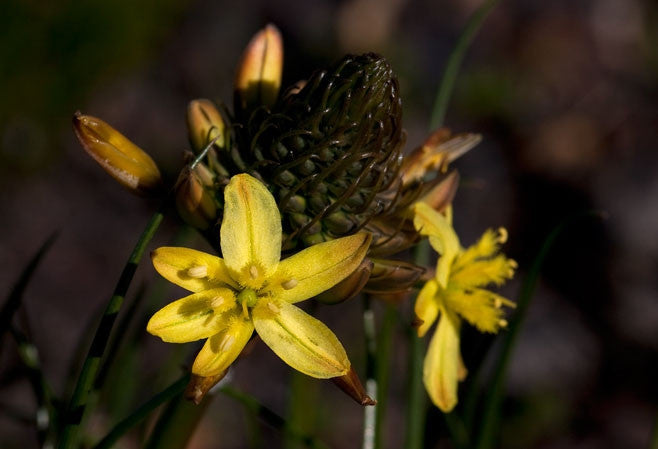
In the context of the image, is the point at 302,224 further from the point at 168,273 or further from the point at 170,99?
the point at 170,99

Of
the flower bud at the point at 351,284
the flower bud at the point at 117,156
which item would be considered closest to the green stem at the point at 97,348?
the flower bud at the point at 117,156

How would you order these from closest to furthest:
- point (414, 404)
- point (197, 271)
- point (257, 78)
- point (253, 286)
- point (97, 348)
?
1. point (97, 348)
2. point (197, 271)
3. point (253, 286)
4. point (257, 78)
5. point (414, 404)

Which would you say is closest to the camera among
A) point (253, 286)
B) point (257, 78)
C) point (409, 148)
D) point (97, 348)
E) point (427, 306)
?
point (97, 348)

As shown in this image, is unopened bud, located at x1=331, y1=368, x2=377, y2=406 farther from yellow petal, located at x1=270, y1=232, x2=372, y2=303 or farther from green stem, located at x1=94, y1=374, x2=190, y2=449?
green stem, located at x1=94, y1=374, x2=190, y2=449

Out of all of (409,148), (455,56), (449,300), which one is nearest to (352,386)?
(449,300)

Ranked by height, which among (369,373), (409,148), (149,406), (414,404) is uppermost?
(149,406)

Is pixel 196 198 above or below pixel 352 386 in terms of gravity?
above

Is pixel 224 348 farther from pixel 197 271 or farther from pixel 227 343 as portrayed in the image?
pixel 197 271
